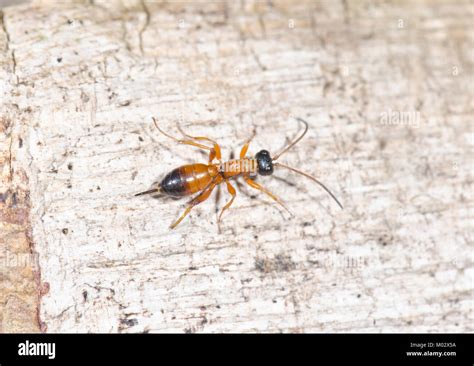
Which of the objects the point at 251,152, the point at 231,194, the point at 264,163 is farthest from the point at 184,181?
the point at 251,152

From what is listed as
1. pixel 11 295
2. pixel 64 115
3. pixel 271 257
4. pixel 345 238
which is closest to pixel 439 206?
pixel 345 238

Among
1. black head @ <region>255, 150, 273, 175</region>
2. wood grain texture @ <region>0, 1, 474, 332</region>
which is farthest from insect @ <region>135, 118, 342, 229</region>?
wood grain texture @ <region>0, 1, 474, 332</region>

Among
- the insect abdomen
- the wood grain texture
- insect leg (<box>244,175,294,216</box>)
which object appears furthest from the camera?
insect leg (<box>244,175,294,216</box>)

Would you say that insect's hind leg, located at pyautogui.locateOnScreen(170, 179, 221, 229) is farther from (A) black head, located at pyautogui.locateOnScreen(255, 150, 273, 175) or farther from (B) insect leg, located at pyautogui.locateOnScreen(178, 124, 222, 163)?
(A) black head, located at pyautogui.locateOnScreen(255, 150, 273, 175)

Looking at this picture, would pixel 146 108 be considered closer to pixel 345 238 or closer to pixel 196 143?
pixel 196 143

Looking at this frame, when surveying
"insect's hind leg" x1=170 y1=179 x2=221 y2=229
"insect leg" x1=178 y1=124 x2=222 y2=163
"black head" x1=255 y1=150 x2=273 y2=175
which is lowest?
"insect's hind leg" x1=170 y1=179 x2=221 y2=229

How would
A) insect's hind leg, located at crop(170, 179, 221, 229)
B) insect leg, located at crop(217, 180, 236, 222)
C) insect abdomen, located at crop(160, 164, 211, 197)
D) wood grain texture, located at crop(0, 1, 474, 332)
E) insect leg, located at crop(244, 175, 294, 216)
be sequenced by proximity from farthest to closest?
1. insect leg, located at crop(244, 175, 294, 216)
2. insect leg, located at crop(217, 180, 236, 222)
3. insect's hind leg, located at crop(170, 179, 221, 229)
4. insect abdomen, located at crop(160, 164, 211, 197)
5. wood grain texture, located at crop(0, 1, 474, 332)

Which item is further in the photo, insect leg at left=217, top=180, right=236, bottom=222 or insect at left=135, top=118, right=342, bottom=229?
insect leg at left=217, top=180, right=236, bottom=222
